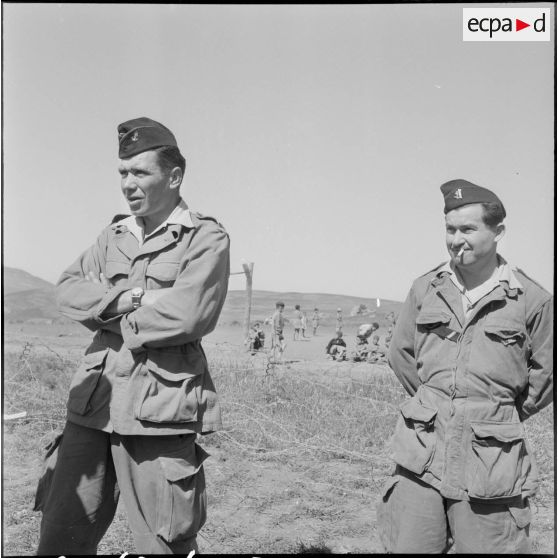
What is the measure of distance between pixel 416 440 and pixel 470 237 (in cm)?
85

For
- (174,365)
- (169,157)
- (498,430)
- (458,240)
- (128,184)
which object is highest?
(169,157)

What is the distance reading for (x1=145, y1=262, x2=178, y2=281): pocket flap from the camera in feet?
8.84

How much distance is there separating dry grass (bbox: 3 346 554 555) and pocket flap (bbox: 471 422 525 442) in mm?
1654

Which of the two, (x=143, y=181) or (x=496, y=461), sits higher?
(x=143, y=181)

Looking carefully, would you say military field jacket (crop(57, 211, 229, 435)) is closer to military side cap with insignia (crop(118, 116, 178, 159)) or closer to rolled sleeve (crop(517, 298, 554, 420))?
military side cap with insignia (crop(118, 116, 178, 159))

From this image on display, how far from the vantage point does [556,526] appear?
2.93 m

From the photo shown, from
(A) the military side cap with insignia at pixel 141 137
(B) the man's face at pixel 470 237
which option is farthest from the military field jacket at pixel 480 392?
(A) the military side cap with insignia at pixel 141 137

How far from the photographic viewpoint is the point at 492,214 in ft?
8.71

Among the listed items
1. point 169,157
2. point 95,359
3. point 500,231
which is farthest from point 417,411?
point 169,157

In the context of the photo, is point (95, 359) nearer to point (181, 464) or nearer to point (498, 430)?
point (181, 464)

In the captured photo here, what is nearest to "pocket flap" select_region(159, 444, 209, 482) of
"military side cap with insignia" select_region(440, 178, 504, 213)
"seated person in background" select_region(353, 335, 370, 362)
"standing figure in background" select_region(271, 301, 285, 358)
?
"military side cap with insignia" select_region(440, 178, 504, 213)

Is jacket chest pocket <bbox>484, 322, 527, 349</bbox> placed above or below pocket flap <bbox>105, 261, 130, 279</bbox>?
below

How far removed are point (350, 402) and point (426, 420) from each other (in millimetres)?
4013

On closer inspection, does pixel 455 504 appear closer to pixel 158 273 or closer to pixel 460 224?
pixel 460 224
